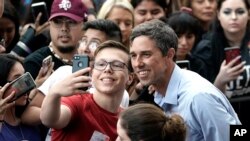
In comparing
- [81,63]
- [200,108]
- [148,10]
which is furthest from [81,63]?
[148,10]

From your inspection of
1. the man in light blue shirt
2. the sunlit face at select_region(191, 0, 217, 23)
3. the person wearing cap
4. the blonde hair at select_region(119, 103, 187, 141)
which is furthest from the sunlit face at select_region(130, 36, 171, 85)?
the sunlit face at select_region(191, 0, 217, 23)

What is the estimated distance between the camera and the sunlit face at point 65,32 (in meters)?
6.66

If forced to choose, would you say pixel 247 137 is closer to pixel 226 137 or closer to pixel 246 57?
pixel 226 137

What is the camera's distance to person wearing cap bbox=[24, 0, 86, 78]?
21.5 ft

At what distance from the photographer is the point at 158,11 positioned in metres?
7.98

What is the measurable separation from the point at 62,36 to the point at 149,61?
1.50 meters

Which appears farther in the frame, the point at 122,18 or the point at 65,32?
the point at 122,18

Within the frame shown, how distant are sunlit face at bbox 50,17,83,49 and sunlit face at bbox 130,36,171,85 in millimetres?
1404

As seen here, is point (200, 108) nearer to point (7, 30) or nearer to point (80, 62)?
point (80, 62)

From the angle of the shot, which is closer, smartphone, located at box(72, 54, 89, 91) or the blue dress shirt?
the blue dress shirt

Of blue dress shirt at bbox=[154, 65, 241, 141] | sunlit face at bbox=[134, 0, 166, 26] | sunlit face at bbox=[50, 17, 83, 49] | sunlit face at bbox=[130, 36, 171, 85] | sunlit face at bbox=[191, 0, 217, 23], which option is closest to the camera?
blue dress shirt at bbox=[154, 65, 241, 141]

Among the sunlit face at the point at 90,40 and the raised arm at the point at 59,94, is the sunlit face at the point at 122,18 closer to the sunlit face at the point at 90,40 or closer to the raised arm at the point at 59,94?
the sunlit face at the point at 90,40

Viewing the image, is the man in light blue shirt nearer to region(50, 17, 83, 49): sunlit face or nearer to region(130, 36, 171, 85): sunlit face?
region(130, 36, 171, 85): sunlit face

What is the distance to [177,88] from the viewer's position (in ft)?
17.3
